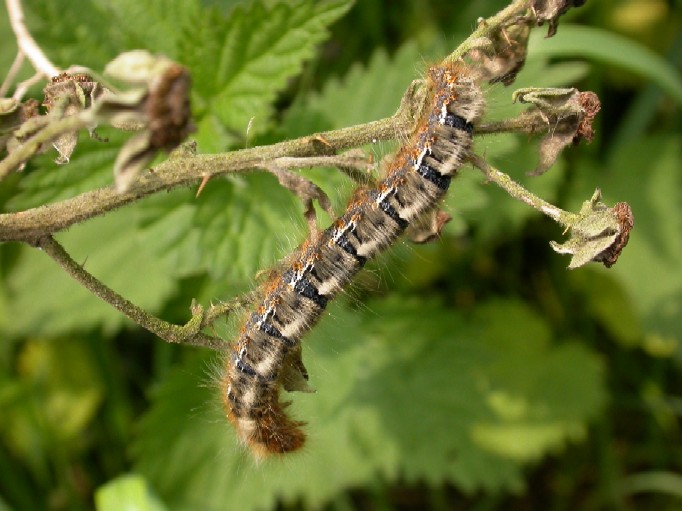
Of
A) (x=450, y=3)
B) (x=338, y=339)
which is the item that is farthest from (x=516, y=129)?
(x=450, y=3)

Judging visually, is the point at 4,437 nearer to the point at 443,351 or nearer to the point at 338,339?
the point at 338,339

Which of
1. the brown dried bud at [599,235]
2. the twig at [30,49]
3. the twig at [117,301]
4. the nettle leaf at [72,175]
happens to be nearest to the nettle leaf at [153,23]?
the nettle leaf at [72,175]

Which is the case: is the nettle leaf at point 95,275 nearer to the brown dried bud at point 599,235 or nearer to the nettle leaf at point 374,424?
the nettle leaf at point 374,424

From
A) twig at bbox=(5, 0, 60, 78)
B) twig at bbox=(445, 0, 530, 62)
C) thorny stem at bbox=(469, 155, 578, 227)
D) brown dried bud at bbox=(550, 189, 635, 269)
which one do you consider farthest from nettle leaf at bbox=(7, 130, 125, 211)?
brown dried bud at bbox=(550, 189, 635, 269)

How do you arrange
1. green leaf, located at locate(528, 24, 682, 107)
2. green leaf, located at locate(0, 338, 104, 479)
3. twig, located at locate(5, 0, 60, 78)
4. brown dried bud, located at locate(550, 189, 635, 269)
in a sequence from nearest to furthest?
brown dried bud, located at locate(550, 189, 635, 269) → twig, located at locate(5, 0, 60, 78) → green leaf, located at locate(528, 24, 682, 107) → green leaf, located at locate(0, 338, 104, 479)

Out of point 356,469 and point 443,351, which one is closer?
point 356,469

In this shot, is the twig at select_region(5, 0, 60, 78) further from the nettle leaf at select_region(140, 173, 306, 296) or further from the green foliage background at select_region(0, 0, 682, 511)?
the nettle leaf at select_region(140, 173, 306, 296)
